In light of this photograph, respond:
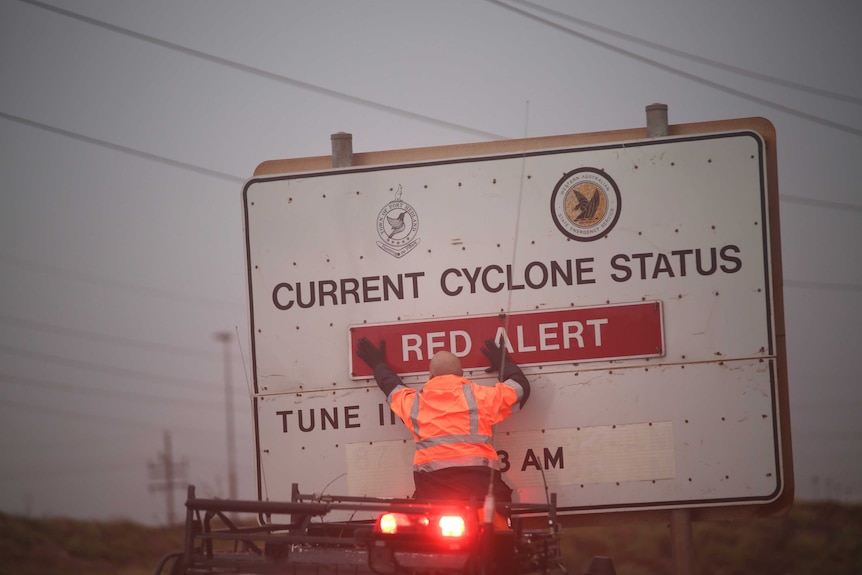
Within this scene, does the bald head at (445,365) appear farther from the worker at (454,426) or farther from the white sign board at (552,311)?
the white sign board at (552,311)

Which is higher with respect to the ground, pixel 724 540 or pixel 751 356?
pixel 751 356

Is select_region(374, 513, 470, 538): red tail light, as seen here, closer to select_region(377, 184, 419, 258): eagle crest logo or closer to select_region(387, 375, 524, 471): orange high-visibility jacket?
select_region(387, 375, 524, 471): orange high-visibility jacket

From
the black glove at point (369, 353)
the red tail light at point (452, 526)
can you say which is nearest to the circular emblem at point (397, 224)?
the black glove at point (369, 353)

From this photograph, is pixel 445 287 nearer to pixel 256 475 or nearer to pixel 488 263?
pixel 488 263

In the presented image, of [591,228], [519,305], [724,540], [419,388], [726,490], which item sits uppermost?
[591,228]

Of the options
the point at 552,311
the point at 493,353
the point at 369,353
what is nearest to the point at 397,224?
the point at 369,353

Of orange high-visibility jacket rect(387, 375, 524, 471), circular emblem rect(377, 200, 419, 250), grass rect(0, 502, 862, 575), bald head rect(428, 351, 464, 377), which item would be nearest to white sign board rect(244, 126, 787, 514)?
circular emblem rect(377, 200, 419, 250)

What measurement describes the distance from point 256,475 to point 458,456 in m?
1.87

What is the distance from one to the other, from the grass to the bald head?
12957mm

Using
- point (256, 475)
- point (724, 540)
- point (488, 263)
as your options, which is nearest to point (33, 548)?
point (724, 540)

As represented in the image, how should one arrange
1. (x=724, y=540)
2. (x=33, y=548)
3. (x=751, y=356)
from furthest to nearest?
1. (x=33, y=548)
2. (x=724, y=540)
3. (x=751, y=356)

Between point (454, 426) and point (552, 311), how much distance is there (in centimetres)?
131

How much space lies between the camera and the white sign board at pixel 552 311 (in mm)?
7699

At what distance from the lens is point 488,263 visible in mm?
7965
